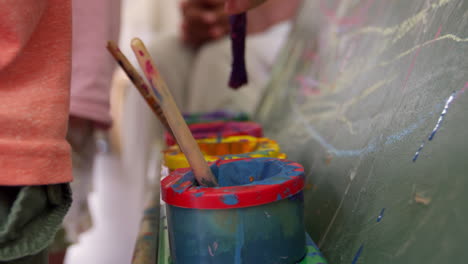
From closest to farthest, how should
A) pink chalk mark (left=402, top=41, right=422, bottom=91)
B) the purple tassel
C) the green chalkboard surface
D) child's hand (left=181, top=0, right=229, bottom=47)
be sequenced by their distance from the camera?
the green chalkboard surface < pink chalk mark (left=402, top=41, right=422, bottom=91) < the purple tassel < child's hand (left=181, top=0, right=229, bottom=47)

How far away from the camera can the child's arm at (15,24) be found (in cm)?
35

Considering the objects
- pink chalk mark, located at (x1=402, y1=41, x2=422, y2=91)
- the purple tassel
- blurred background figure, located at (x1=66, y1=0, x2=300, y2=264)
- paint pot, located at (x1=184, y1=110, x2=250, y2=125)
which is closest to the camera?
pink chalk mark, located at (x1=402, y1=41, x2=422, y2=91)

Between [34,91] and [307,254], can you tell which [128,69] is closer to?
[34,91]

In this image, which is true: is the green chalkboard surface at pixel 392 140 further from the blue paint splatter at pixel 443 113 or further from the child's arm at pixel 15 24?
the child's arm at pixel 15 24

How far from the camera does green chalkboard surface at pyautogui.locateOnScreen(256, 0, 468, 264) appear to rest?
0.30 metres

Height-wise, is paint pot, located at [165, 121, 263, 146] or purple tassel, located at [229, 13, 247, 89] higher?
purple tassel, located at [229, 13, 247, 89]

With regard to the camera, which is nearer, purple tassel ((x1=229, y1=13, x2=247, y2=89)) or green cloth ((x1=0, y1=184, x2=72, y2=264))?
green cloth ((x1=0, y1=184, x2=72, y2=264))

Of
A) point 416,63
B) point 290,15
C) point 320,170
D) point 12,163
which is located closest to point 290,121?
point 320,170

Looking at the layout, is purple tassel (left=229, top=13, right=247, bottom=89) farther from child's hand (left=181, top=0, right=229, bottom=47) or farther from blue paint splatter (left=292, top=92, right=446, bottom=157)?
child's hand (left=181, top=0, right=229, bottom=47)

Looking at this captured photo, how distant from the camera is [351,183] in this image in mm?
429

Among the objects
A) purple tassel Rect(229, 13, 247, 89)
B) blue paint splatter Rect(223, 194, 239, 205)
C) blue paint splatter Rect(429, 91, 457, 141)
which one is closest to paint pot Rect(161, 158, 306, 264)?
blue paint splatter Rect(223, 194, 239, 205)

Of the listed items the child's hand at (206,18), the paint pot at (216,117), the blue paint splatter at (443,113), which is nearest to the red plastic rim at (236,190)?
the blue paint splatter at (443,113)

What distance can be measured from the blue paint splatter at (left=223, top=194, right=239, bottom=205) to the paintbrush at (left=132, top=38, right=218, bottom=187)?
0.05 m

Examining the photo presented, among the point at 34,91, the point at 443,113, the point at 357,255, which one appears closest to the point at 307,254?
the point at 357,255
